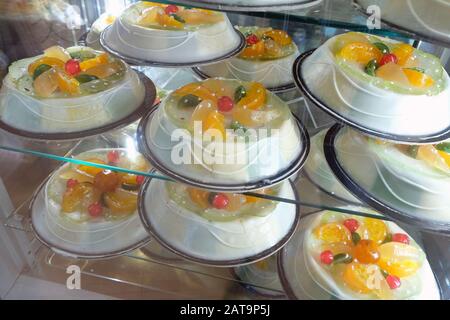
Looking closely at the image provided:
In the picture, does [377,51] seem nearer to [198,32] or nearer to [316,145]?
[316,145]

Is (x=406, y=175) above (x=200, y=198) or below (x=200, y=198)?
above

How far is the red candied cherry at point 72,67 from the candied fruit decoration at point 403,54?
37.8 inches

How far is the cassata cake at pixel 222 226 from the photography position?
1.29 meters

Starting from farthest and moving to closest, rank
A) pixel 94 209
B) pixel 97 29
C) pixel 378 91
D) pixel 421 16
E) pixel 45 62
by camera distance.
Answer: pixel 97 29 → pixel 94 209 → pixel 45 62 → pixel 378 91 → pixel 421 16

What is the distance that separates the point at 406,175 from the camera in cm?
110

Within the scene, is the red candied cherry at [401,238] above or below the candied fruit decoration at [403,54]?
below

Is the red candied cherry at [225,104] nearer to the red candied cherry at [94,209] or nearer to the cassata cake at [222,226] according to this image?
the cassata cake at [222,226]

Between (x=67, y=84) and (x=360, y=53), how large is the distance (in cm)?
85

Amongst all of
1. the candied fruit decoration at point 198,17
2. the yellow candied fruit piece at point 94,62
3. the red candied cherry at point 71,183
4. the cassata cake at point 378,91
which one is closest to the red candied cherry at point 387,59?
the cassata cake at point 378,91

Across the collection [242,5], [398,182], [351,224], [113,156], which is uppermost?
[242,5]

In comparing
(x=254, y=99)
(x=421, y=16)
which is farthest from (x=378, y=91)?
(x=254, y=99)

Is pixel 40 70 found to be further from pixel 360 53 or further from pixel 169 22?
pixel 360 53

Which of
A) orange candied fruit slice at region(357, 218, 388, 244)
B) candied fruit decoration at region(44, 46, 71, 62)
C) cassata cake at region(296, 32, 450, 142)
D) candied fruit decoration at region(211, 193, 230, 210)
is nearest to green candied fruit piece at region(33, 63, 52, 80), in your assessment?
candied fruit decoration at region(44, 46, 71, 62)

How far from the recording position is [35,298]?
1784 mm
